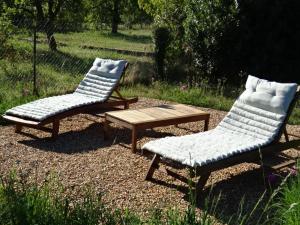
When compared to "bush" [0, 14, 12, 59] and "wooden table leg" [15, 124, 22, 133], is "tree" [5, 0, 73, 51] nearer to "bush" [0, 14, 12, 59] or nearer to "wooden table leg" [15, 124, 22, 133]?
"bush" [0, 14, 12, 59]

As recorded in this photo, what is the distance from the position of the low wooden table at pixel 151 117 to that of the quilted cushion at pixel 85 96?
0.74 metres

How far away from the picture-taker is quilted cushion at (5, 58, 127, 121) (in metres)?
7.28

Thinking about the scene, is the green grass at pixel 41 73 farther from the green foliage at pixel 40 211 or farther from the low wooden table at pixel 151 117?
the green foliage at pixel 40 211

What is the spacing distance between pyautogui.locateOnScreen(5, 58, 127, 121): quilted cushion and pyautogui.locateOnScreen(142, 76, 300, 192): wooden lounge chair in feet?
7.14

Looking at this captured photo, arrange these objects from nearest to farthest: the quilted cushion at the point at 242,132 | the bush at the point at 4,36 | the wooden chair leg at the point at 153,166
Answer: the quilted cushion at the point at 242,132
the wooden chair leg at the point at 153,166
the bush at the point at 4,36

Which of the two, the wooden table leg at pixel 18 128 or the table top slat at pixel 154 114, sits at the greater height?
the table top slat at pixel 154 114

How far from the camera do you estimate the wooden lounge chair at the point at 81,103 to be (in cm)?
717

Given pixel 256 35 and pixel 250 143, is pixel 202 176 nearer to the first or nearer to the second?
pixel 250 143

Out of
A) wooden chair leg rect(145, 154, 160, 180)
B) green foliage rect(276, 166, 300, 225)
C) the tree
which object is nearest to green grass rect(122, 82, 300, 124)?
wooden chair leg rect(145, 154, 160, 180)

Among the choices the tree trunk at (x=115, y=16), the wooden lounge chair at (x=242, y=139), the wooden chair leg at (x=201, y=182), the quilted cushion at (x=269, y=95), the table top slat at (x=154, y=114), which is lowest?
the tree trunk at (x=115, y=16)

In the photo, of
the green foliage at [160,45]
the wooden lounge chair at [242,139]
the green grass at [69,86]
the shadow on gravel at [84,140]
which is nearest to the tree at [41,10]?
the green grass at [69,86]

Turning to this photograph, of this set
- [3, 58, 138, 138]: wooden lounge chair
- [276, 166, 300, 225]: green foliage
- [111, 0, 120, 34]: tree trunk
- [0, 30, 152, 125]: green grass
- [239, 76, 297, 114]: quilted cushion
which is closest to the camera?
[276, 166, 300, 225]: green foliage

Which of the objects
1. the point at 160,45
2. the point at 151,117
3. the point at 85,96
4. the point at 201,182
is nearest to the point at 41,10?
the point at 160,45

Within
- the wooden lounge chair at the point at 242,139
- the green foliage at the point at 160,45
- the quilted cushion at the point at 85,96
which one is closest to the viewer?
the wooden lounge chair at the point at 242,139
